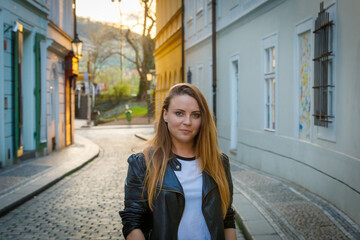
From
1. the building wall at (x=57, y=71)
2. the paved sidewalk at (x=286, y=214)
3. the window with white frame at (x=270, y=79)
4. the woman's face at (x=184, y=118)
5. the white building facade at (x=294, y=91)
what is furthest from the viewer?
the building wall at (x=57, y=71)

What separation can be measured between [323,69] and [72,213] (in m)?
4.29

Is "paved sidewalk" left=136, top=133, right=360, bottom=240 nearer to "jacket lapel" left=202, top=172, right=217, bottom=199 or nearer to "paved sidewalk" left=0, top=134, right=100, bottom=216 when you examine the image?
"jacket lapel" left=202, top=172, right=217, bottom=199

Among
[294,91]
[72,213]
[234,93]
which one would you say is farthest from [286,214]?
[234,93]

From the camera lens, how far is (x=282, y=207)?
24.6ft

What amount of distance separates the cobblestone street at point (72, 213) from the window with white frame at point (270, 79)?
11.4 ft

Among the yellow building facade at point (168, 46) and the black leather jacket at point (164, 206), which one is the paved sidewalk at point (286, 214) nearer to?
the black leather jacket at point (164, 206)

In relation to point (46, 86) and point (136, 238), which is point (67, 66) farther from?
point (136, 238)

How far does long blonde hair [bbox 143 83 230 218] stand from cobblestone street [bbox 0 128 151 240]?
3.60 meters

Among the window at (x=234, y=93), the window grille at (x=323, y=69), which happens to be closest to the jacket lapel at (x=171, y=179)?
the window grille at (x=323, y=69)

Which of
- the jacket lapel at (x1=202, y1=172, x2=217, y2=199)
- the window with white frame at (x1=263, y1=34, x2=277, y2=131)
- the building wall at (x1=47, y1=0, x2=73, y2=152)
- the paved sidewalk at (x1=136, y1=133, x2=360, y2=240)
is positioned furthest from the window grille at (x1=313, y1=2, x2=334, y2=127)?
the building wall at (x1=47, y1=0, x2=73, y2=152)

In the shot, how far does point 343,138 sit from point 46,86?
11.1m

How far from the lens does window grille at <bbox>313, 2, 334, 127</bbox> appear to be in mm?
8070

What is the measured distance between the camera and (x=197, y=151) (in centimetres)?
297

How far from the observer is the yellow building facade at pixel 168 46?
2464cm
